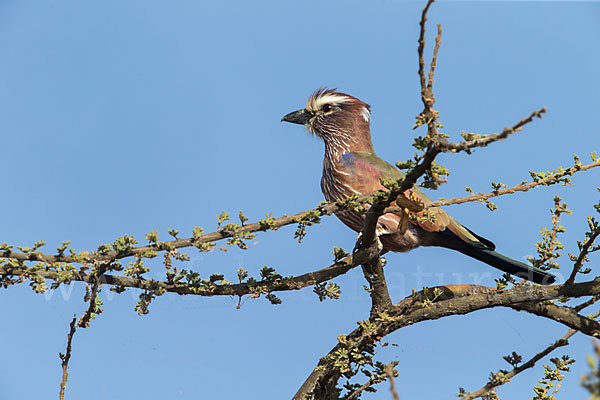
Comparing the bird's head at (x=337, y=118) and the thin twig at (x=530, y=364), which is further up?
the bird's head at (x=337, y=118)

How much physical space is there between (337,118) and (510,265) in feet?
8.78

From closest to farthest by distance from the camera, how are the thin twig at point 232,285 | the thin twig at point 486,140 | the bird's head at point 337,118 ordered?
the thin twig at point 486,140
the thin twig at point 232,285
the bird's head at point 337,118

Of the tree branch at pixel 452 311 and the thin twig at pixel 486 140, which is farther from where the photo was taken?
the tree branch at pixel 452 311

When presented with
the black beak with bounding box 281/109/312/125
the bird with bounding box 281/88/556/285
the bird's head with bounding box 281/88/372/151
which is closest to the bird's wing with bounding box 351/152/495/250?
the bird with bounding box 281/88/556/285

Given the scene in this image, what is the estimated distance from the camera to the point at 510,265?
6.06m

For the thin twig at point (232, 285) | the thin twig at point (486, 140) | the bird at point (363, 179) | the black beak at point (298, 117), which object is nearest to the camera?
the thin twig at point (486, 140)

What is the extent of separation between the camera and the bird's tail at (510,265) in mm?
5570

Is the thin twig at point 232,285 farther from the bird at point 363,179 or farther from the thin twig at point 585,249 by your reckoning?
the thin twig at point 585,249

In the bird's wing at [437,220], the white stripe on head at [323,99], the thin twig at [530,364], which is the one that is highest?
the white stripe on head at [323,99]

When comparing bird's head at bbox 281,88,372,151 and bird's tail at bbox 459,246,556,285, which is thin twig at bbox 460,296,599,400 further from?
bird's head at bbox 281,88,372,151

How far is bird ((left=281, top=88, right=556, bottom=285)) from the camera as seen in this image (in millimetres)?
6039

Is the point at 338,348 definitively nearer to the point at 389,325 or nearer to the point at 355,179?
the point at 389,325

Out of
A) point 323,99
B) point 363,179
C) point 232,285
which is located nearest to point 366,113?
point 323,99

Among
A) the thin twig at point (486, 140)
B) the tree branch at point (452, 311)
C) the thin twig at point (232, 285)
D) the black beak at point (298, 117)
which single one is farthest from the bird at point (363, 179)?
the thin twig at point (486, 140)
